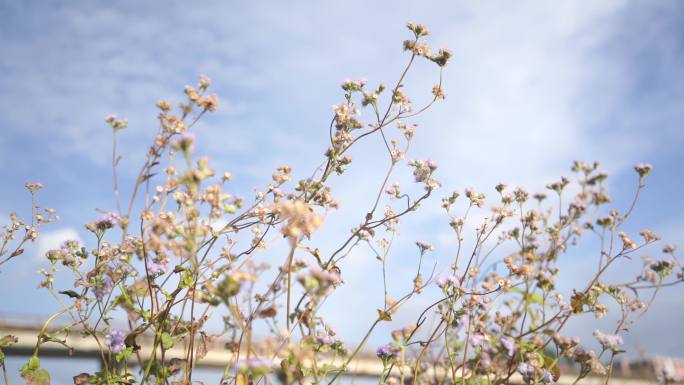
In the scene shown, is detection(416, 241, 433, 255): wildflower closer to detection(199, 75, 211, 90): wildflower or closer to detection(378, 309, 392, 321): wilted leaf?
detection(378, 309, 392, 321): wilted leaf

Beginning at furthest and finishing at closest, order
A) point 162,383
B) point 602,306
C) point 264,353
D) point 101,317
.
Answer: point 602,306 < point 101,317 < point 162,383 < point 264,353

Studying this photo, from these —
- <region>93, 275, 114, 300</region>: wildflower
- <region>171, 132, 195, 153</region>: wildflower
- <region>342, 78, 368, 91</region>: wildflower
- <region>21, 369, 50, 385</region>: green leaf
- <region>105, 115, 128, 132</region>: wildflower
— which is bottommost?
<region>21, 369, 50, 385</region>: green leaf

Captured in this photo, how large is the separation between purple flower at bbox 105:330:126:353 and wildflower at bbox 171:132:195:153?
1711 mm

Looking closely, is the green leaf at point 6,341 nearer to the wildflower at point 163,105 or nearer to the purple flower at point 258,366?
the wildflower at point 163,105

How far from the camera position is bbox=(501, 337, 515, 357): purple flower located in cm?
367

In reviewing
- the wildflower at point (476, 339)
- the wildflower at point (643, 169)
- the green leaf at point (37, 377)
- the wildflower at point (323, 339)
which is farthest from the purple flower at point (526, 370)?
the green leaf at point (37, 377)

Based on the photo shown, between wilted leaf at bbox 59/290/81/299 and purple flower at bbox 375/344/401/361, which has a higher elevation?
wilted leaf at bbox 59/290/81/299

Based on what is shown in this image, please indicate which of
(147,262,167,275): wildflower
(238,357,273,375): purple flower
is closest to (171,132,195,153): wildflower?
(238,357,273,375): purple flower

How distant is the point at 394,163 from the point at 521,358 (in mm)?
1700

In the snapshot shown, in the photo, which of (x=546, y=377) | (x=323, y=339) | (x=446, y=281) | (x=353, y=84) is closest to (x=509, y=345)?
(x=546, y=377)

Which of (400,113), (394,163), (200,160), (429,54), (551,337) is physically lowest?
(551,337)

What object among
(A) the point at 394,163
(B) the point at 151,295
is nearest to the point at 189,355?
(B) the point at 151,295

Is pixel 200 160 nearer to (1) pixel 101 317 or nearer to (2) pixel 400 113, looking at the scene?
(1) pixel 101 317

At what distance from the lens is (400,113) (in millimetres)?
3859
